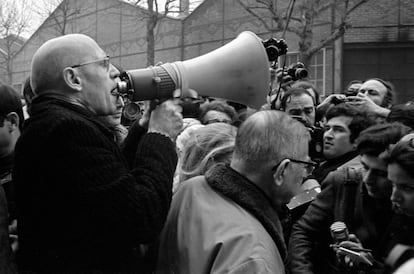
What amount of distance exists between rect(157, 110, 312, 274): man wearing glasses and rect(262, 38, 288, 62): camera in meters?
0.54

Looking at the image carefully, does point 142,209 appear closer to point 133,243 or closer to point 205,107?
point 133,243

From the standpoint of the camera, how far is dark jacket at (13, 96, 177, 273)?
5.57 ft

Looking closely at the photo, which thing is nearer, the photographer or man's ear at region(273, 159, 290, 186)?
man's ear at region(273, 159, 290, 186)

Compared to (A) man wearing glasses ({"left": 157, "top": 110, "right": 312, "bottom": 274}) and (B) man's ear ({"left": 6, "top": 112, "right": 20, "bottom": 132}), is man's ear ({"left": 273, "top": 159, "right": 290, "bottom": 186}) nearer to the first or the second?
(A) man wearing glasses ({"left": 157, "top": 110, "right": 312, "bottom": 274})

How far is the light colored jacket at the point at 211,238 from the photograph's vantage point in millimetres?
1559

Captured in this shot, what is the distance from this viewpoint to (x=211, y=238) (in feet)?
5.32

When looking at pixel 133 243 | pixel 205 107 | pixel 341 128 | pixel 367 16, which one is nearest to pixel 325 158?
pixel 341 128

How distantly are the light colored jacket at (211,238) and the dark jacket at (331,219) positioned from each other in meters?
0.92

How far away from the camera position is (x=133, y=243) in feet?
5.68

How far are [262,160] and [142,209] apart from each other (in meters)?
0.42

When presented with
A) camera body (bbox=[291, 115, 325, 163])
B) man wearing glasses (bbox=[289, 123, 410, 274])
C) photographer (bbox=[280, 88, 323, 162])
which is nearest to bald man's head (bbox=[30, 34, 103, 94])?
man wearing glasses (bbox=[289, 123, 410, 274])

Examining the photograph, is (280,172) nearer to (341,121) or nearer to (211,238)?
(211,238)

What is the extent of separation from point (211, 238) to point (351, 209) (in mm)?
1114

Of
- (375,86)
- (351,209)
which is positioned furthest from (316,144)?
(351,209)
